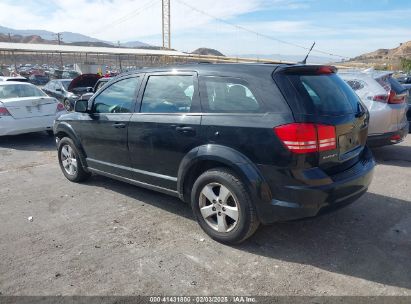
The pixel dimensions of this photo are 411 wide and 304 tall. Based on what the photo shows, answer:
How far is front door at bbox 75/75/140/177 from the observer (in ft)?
14.8

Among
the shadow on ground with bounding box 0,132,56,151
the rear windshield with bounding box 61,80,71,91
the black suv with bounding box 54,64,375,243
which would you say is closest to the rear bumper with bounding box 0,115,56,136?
the shadow on ground with bounding box 0,132,56,151

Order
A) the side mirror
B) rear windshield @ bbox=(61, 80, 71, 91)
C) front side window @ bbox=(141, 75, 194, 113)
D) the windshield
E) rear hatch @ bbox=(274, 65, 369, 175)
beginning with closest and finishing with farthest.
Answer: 1. rear hatch @ bbox=(274, 65, 369, 175)
2. front side window @ bbox=(141, 75, 194, 113)
3. the side mirror
4. the windshield
5. rear windshield @ bbox=(61, 80, 71, 91)

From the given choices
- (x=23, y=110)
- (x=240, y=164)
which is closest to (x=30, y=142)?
(x=23, y=110)

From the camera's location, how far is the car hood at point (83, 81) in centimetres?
1556

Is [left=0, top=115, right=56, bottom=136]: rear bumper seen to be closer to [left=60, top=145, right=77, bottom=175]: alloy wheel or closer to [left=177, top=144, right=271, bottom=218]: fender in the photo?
[left=60, top=145, right=77, bottom=175]: alloy wheel

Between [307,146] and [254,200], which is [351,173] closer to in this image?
[307,146]

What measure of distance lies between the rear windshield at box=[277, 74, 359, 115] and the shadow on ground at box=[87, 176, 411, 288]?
103 cm

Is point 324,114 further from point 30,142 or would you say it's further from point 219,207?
point 30,142

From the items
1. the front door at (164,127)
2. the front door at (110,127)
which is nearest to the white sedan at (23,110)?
the front door at (110,127)

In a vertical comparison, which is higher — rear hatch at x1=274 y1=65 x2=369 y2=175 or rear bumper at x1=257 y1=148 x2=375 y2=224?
rear hatch at x1=274 y1=65 x2=369 y2=175

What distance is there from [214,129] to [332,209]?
→ 4.33 ft

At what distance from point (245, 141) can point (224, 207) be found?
28.0 inches

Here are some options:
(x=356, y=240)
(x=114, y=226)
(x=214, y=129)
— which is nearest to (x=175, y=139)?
(x=214, y=129)

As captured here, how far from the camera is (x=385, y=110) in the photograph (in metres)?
6.23
